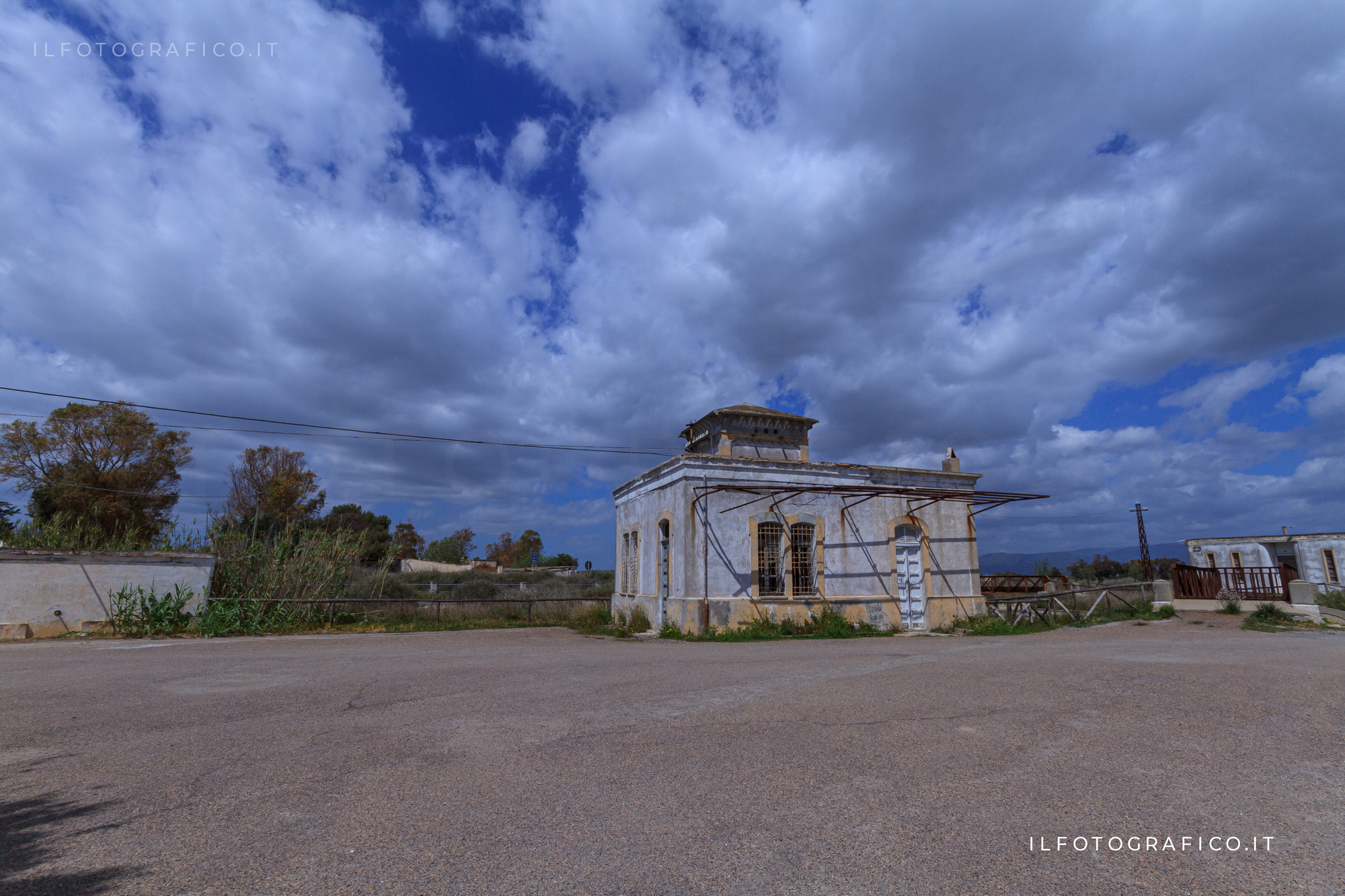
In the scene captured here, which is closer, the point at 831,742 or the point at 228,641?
the point at 831,742

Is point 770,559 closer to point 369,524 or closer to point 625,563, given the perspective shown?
point 625,563

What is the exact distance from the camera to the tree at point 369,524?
43125 millimetres

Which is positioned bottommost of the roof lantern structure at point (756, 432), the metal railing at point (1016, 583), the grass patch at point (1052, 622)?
the grass patch at point (1052, 622)

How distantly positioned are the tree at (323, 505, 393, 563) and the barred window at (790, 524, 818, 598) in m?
32.8

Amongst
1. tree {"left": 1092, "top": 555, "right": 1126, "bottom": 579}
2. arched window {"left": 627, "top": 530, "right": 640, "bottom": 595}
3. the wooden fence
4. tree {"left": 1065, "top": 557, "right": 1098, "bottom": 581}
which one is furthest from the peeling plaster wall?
tree {"left": 1092, "top": 555, "right": 1126, "bottom": 579}

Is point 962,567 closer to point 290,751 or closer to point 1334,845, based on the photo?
point 1334,845

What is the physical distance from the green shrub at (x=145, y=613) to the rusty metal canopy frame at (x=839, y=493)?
12.0 m

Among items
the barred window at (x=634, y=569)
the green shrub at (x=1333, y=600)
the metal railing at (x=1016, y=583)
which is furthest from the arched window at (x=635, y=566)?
the green shrub at (x=1333, y=600)

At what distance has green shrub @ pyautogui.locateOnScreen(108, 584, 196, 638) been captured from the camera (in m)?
14.6

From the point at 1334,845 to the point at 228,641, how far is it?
16.1 m

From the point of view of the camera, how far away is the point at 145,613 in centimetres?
1473

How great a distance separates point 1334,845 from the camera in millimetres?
3283

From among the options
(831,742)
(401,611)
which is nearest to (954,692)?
(831,742)

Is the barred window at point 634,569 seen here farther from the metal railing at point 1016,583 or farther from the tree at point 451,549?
the tree at point 451,549
